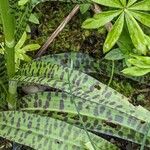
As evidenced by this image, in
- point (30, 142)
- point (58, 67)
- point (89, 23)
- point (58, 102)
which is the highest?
point (89, 23)

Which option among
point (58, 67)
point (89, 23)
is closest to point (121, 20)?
point (89, 23)

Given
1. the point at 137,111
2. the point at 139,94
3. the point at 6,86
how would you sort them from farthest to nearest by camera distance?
1. the point at 139,94
2. the point at 6,86
3. the point at 137,111

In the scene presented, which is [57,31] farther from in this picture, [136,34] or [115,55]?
[136,34]

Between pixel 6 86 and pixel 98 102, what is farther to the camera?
pixel 6 86

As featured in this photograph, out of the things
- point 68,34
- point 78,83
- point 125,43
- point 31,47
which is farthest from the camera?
point 68,34

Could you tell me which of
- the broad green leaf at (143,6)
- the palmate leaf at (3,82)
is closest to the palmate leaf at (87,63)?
the palmate leaf at (3,82)

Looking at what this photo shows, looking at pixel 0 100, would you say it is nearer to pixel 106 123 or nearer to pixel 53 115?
pixel 53 115

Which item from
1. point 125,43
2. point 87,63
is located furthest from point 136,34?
point 87,63
